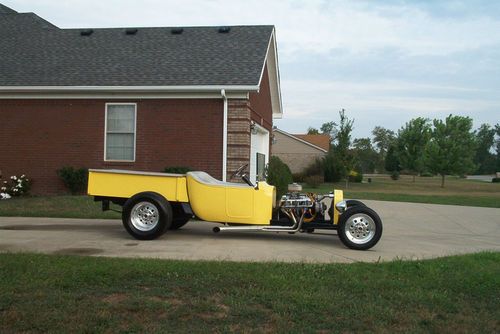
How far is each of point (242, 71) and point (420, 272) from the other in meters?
10.5

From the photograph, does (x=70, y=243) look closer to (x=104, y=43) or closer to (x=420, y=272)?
(x=420, y=272)

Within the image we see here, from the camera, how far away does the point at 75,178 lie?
53.6ft

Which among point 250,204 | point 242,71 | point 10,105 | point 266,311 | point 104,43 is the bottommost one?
point 266,311

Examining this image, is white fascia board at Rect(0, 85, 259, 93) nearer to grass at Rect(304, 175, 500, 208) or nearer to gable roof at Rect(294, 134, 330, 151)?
grass at Rect(304, 175, 500, 208)

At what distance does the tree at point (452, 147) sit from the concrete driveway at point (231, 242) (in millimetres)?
33123

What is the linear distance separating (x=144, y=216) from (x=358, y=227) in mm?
3653

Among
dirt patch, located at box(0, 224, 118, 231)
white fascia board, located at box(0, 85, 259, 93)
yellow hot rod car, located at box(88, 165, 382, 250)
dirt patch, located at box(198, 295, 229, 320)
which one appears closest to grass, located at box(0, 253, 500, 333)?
dirt patch, located at box(198, 295, 229, 320)

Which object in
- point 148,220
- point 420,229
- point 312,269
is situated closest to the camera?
point 312,269

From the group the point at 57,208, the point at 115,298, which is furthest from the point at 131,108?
the point at 115,298

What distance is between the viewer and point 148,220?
363 inches

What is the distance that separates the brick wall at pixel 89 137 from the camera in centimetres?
1605

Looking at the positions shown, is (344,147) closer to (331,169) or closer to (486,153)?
(331,169)

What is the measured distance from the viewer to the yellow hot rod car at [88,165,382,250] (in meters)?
9.07

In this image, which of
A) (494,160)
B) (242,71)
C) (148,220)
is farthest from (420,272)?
(494,160)
